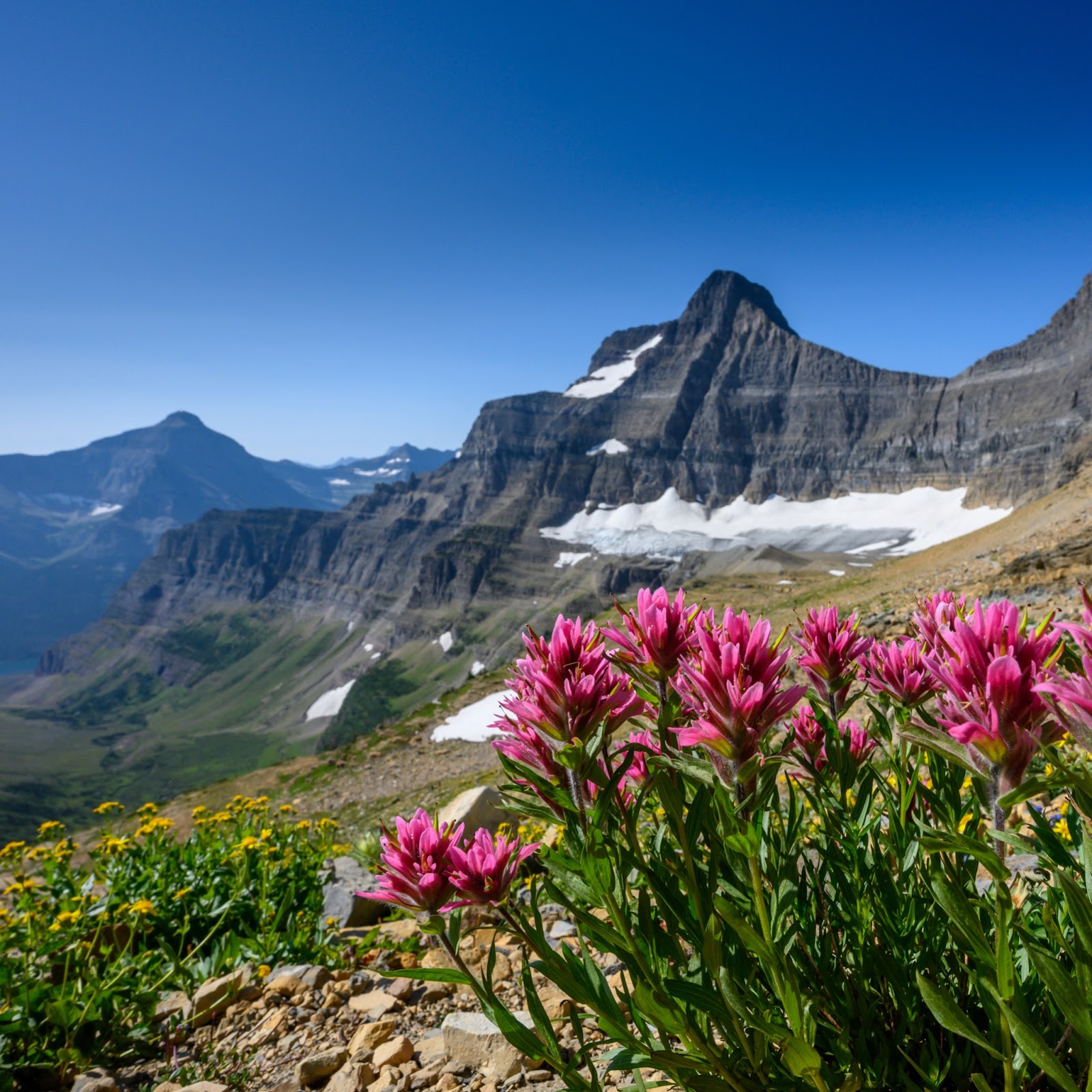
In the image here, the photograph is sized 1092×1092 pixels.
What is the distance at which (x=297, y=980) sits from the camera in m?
4.42

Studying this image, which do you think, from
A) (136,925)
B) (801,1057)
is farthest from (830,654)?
(136,925)

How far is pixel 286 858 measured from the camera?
20.1ft

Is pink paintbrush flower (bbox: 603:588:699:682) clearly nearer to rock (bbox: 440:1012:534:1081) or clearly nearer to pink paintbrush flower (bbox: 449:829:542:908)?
pink paintbrush flower (bbox: 449:829:542:908)

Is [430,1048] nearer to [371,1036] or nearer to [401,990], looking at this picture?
[371,1036]

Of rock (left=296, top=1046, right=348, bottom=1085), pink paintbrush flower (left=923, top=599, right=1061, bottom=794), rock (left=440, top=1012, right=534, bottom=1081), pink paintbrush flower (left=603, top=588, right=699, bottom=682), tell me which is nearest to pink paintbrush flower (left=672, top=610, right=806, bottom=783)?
pink paintbrush flower (left=603, top=588, right=699, bottom=682)

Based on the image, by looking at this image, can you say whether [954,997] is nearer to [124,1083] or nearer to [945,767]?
[945,767]

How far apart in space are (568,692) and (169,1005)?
4607 millimetres

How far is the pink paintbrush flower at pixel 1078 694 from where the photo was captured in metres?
1.37

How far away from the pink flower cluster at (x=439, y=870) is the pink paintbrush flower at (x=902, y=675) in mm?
1424

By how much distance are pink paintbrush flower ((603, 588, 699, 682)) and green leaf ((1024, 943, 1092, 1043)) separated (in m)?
1.07

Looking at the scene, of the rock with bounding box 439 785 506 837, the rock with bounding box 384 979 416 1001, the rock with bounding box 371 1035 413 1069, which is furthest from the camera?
the rock with bounding box 439 785 506 837

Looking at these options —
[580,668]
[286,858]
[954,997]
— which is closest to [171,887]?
[286,858]

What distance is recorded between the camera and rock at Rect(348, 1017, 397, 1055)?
3.63 metres

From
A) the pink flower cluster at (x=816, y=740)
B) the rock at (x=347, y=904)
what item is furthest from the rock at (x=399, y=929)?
the pink flower cluster at (x=816, y=740)
